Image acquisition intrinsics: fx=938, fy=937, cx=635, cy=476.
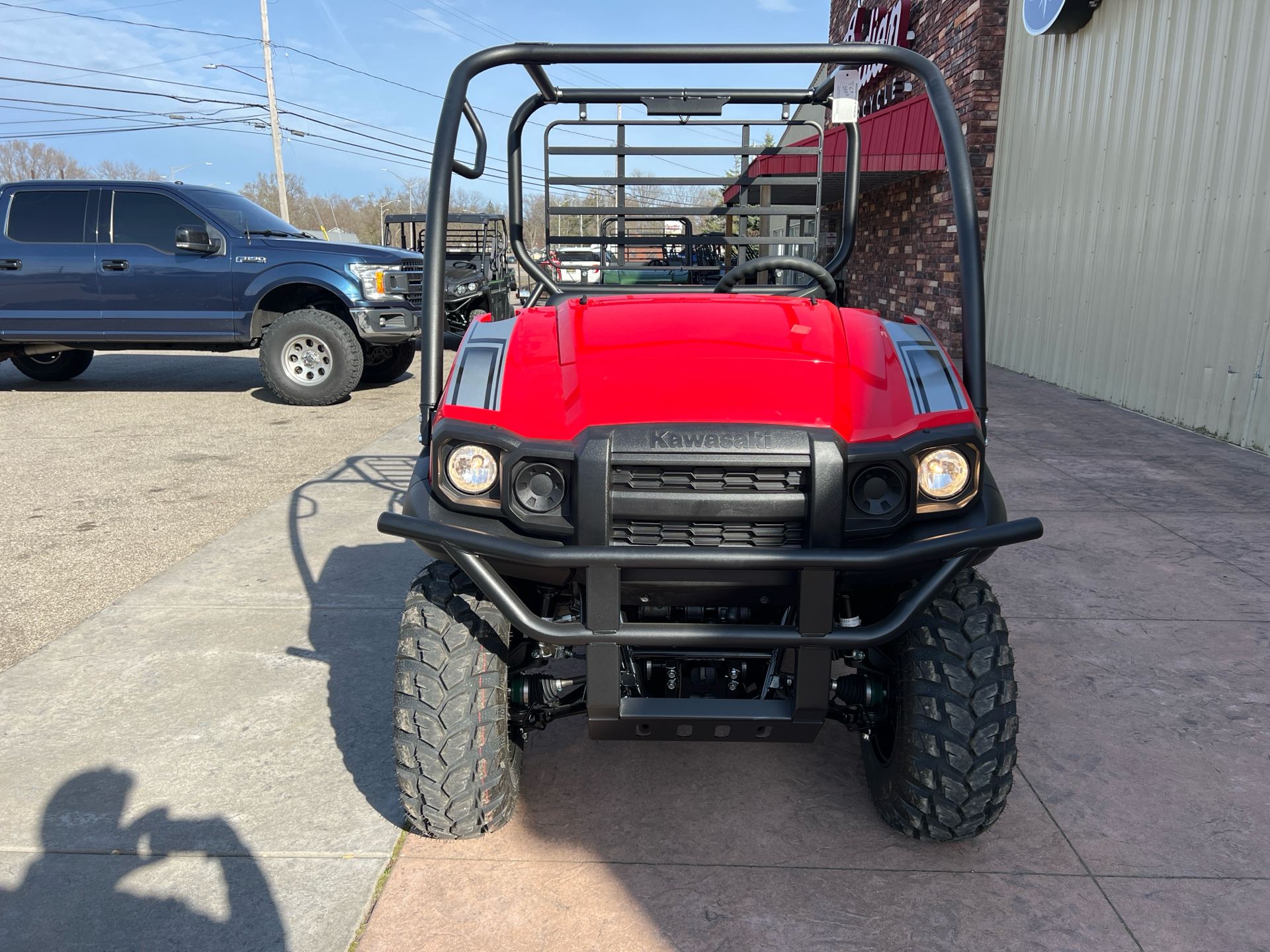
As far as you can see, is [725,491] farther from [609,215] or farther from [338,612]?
[338,612]

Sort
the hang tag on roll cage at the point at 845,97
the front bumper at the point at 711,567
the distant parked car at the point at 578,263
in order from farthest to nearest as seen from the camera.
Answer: the distant parked car at the point at 578,263 < the hang tag on roll cage at the point at 845,97 < the front bumper at the point at 711,567

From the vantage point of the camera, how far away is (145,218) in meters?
8.66

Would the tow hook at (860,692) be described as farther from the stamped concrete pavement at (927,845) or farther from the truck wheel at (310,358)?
the truck wheel at (310,358)

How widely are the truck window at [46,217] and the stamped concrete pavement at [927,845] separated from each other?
8.20 meters

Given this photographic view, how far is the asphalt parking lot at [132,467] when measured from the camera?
163 inches

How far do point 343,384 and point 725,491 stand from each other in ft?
23.3

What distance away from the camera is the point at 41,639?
351 centimetres

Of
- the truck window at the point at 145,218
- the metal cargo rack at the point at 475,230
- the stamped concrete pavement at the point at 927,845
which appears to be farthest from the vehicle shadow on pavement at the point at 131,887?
the metal cargo rack at the point at 475,230

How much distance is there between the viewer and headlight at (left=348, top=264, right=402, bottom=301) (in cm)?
848

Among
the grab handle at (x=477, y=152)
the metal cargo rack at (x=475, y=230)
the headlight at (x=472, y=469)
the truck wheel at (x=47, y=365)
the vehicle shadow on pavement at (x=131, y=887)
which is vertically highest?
the metal cargo rack at (x=475, y=230)

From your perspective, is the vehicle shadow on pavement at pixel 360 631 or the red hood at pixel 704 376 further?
the vehicle shadow on pavement at pixel 360 631

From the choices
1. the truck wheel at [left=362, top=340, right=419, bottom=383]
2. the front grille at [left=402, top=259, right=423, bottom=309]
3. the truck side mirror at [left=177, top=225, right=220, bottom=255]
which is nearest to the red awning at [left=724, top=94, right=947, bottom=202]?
the front grille at [left=402, top=259, right=423, bottom=309]

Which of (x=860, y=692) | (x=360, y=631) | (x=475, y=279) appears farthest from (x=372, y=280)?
(x=860, y=692)

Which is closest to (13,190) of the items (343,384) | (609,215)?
(343,384)
